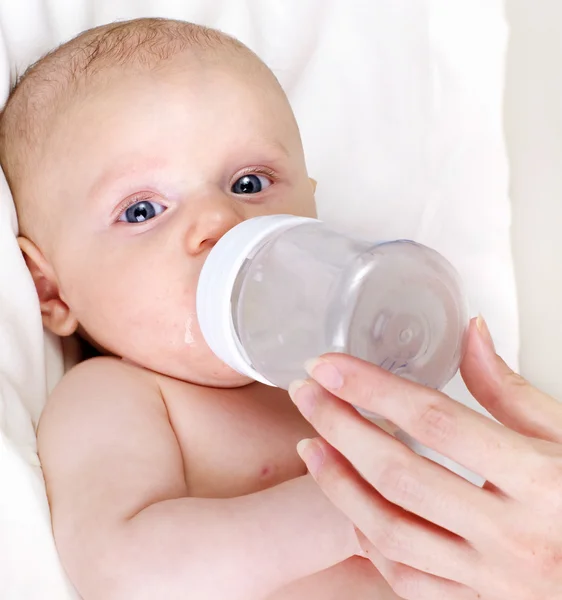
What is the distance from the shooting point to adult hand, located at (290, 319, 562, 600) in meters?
0.66

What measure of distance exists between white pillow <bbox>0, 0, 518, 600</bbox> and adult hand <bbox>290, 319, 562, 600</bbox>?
2.28 ft

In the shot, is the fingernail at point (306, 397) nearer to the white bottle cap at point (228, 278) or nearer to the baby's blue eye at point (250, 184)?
the white bottle cap at point (228, 278)

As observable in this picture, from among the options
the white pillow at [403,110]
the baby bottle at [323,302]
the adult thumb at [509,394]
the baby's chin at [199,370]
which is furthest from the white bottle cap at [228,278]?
the white pillow at [403,110]

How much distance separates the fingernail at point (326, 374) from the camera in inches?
26.6

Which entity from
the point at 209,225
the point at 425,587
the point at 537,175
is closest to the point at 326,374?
the point at 425,587

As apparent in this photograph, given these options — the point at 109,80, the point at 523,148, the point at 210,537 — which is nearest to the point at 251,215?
the point at 109,80

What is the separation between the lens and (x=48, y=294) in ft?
Answer: 3.73

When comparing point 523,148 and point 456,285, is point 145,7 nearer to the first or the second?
point 523,148

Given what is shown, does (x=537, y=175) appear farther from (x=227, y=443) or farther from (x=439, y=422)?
(x=439, y=422)

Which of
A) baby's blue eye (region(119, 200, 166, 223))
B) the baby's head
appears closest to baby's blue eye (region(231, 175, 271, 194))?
the baby's head

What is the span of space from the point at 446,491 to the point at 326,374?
13 cm

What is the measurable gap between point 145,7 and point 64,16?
0.15 metres

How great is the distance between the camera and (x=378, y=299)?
0.72 metres

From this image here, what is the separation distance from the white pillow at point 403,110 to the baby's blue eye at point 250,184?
14.1 inches
